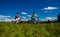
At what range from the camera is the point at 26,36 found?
19.4 meters

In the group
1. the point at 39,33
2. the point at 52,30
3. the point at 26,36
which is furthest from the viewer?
the point at 52,30

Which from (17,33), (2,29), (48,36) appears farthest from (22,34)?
(48,36)

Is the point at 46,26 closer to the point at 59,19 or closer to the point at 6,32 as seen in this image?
the point at 6,32

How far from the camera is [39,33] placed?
21.0m

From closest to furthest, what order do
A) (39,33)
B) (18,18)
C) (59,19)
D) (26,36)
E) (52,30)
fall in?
(26,36) < (39,33) < (52,30) < (18,18) < (59,19)

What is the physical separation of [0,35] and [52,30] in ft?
22.9

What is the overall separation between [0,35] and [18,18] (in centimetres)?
1108

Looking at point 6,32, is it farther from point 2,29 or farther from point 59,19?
point 59,19

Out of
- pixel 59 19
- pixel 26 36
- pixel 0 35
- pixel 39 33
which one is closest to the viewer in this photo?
pixel 0 35

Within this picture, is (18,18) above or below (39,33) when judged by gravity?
above

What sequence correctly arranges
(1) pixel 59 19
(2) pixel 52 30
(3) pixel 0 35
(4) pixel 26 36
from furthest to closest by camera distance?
(1) pixel 59 19, (2) pixel 52 30, (4) pixel 26 36, (3) pixel 0 35

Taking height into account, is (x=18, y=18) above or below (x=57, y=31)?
above

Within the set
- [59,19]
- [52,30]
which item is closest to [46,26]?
[52,30]

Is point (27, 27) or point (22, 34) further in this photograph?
point (27, 27)
